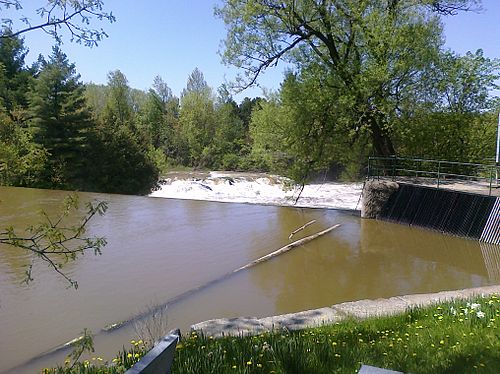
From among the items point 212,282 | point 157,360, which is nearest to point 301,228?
point 212,282

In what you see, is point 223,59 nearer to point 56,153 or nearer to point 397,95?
point 397,95

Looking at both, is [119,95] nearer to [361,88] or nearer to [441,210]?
Answer: [361,88]

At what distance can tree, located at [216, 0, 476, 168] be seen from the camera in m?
18.5

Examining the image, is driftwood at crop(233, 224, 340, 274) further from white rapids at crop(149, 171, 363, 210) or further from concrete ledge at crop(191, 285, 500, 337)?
white rapids at crop(149, 171, 363, 210)

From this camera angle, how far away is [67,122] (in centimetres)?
3291

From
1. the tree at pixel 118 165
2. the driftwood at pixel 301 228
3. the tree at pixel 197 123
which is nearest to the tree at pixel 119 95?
the tree at pixel 197 123

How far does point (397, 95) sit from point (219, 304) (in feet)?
45.1

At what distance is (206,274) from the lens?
10789mm

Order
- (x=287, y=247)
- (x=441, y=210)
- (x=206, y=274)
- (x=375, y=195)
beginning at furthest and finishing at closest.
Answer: (x=375, y=195), (x=441, y=210), (x=287, y=247), (x=206, y=274)

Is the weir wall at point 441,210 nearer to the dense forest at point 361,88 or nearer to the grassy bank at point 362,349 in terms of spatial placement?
the dense forest at point 361,88

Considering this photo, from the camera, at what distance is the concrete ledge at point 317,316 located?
19.3 feet

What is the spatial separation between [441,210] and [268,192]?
52.0ft

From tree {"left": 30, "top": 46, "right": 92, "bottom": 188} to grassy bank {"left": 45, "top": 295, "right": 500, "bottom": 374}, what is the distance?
1179 inches

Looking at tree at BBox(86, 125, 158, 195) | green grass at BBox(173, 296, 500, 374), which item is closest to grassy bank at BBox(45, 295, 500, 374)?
green grass at BBox(173, 296, 500, 374)
